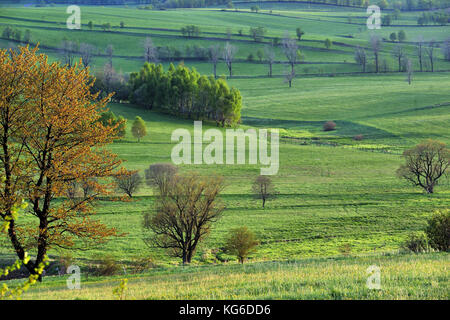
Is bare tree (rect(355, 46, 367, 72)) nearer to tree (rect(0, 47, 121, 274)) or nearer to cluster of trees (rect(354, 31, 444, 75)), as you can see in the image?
cluster of trees (rect(354, 31, 444, 75))

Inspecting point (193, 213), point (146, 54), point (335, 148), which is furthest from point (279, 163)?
point (146, 54)

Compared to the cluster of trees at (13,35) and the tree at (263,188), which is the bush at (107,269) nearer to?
the tree at (263,188)

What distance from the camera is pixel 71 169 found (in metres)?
20.6

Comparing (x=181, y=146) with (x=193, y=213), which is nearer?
(x=193, y=213)

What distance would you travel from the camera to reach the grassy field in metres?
15.2

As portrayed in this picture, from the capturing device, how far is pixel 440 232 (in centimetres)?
2995

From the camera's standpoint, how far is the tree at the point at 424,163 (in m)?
62.3

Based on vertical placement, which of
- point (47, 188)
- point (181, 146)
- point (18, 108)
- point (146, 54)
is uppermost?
point (146, 54)

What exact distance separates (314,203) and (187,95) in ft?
211

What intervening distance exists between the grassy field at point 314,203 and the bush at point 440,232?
3460mm

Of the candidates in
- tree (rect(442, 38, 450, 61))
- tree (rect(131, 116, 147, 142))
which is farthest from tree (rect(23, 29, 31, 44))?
tree (rect(442, 38, 450, 61))

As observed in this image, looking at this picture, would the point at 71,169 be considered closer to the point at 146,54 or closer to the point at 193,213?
the point at 193,213

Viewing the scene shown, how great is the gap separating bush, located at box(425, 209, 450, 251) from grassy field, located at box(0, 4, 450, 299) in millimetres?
3460
